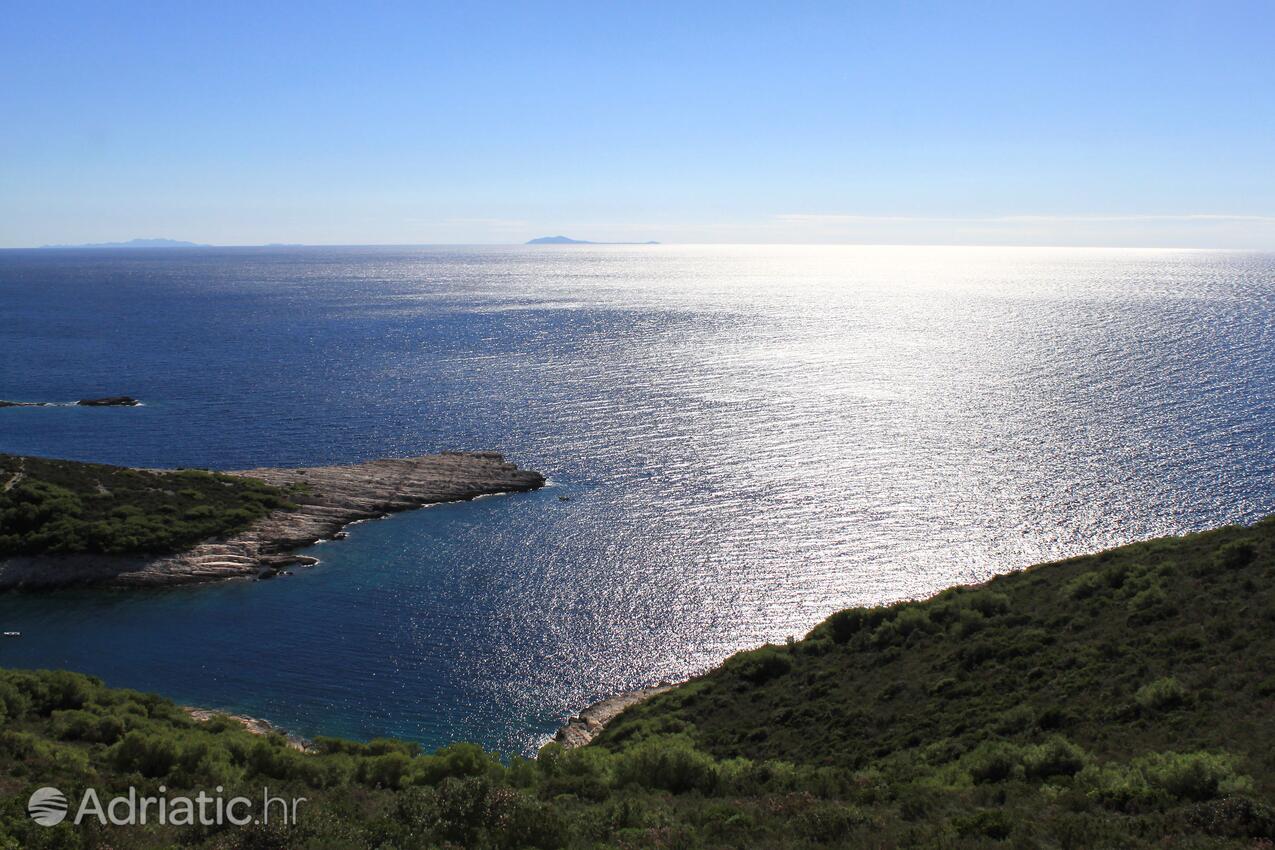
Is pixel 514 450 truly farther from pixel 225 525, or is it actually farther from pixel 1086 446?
pixel 1086 446

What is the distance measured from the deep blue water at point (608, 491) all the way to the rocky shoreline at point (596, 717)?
1477mm

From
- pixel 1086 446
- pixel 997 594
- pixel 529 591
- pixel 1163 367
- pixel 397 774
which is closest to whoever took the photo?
pixel 397 774

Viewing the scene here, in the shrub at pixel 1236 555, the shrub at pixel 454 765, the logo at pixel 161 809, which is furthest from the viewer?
the shrub at pixel 1236 555

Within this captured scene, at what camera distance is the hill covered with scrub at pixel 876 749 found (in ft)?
70.8

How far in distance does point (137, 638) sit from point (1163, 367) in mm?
138709

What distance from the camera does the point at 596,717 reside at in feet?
148

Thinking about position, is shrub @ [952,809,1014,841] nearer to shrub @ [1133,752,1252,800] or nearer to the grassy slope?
shrub @ [1133,752,1252,800]

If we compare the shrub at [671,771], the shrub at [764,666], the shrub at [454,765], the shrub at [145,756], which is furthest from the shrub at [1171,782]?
the shrub at [145,756]

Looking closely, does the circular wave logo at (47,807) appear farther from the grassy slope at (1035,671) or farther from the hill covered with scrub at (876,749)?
the grassy slope at (1035,671)

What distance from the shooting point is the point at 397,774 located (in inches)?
1186

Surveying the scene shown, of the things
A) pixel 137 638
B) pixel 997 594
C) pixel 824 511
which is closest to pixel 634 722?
pixel 997 594

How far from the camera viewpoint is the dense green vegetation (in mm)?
63969

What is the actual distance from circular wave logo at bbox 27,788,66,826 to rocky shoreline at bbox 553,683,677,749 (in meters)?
22.8

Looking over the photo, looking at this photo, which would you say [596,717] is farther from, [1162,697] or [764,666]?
[1162,697]
